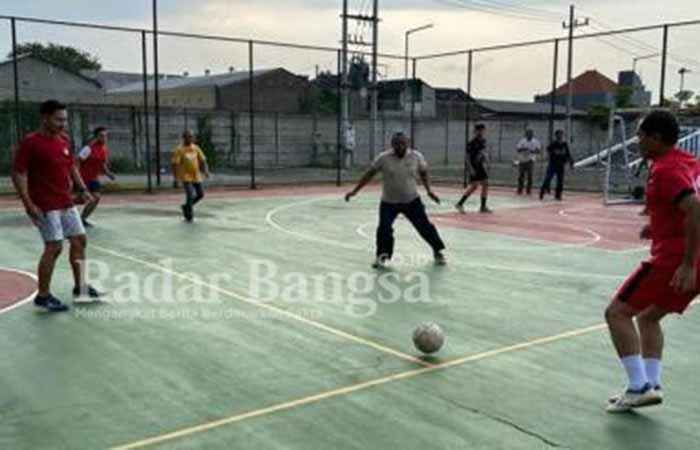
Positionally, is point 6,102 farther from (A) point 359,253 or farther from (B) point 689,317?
(B) point 689,317

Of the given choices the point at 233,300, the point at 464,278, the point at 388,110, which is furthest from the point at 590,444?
the point at 388,110

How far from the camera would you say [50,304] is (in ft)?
23.4

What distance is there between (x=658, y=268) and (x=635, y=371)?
67 centimetres

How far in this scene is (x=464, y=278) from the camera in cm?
901

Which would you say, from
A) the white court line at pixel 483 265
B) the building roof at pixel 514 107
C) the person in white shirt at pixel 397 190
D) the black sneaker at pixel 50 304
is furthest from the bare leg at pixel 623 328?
the building roof at pixel 514 107

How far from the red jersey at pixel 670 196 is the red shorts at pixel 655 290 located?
6 centimetres

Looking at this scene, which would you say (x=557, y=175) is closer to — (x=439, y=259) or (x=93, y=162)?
(x=439, y=259)

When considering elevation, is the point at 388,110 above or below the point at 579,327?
above

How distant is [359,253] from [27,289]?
4.38m

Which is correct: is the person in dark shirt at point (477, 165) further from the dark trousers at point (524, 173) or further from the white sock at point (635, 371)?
the white sock at point (635, 371)

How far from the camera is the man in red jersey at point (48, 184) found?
688 centimetres

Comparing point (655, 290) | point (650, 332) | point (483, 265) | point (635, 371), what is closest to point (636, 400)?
point (635, 371)

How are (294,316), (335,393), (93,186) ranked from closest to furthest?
1. (335,393)
2. (294,316)
3. (93,186)

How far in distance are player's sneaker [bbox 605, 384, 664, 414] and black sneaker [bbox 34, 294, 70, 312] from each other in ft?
15.9
